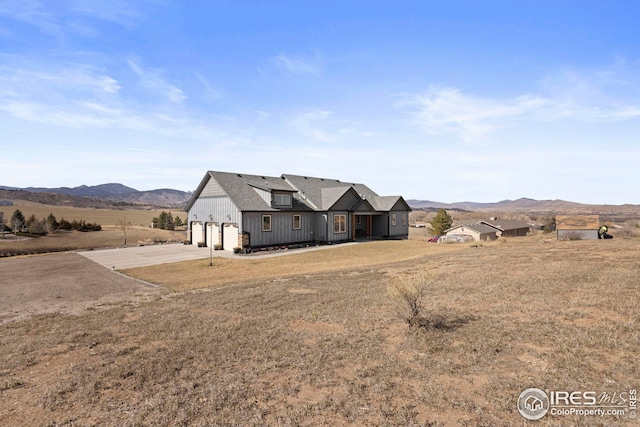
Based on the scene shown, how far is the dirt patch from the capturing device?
12.0 m

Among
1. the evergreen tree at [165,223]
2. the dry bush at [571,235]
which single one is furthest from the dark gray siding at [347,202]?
the evergreen tree at [165,223]

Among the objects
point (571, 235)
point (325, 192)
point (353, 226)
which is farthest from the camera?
point (325, 192)

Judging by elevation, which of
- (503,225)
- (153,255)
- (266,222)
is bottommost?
(153,255)

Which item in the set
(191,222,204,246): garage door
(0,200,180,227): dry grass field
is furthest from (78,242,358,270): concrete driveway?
(0,200,180,227): dry grass field

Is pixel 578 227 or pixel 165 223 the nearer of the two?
pixel 578 227

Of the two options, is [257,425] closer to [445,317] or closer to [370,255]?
[445,317]

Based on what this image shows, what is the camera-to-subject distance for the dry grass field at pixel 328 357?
475 cm

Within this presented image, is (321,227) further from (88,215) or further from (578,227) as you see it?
(88,215)

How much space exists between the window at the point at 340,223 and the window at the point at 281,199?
5288 mm

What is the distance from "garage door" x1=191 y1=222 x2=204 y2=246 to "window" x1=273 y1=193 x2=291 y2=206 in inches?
341

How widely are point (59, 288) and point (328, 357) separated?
50.1ft

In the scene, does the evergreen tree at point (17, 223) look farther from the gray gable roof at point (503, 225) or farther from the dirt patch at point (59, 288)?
the gray gable roof at point (503, 225)

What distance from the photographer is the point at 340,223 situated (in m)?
34.5

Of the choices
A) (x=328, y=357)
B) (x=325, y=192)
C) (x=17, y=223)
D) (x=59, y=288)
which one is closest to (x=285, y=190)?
(x=325, y=192)
